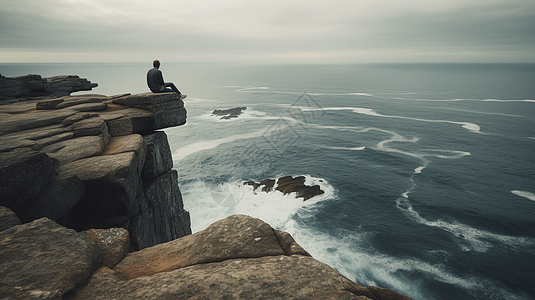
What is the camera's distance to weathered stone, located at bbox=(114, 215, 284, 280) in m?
4.99

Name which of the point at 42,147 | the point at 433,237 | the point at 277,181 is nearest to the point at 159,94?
the point at 42,147

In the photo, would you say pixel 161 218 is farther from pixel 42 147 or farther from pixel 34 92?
pixel 34 92

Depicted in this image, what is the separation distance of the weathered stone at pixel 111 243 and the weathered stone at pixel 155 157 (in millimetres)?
9278

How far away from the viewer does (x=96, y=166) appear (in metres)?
8.97

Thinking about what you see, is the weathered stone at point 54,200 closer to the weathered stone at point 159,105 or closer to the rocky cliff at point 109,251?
the rocky cliff at point 109,251

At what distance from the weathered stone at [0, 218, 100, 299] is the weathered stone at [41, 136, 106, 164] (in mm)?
5249

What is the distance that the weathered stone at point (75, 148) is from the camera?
971 cm

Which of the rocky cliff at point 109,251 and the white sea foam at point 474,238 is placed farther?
the white sea foam at point 474,238

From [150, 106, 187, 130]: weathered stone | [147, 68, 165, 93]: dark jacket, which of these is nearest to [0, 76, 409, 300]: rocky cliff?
[150, 106, 187, 130]: weathered stone

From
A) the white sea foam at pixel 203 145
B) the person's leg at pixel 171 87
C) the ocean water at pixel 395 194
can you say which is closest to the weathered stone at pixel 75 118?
the person's leg at pixel 171 87

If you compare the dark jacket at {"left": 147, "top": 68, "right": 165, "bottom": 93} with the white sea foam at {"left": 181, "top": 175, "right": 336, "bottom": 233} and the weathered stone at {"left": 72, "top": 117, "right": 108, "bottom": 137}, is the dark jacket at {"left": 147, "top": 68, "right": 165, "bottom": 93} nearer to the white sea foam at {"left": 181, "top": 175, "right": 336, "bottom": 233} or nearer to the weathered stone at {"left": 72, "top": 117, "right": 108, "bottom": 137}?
the weathered stone at {"left": 72, "top": 117, "right": 108, "bottom": 137}

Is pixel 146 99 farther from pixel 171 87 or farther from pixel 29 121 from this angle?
pixel 29 121

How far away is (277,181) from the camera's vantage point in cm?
4478

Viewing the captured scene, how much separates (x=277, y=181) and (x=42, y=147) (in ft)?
121
